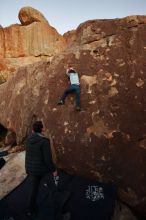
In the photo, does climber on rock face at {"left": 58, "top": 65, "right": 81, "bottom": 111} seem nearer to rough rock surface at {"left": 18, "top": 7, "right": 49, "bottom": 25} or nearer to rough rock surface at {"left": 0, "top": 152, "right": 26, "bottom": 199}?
rough rock surface at {"left": 0, "top": 152, "right": 26, "bottom": 199}

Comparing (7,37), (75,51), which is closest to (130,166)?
(75,51)

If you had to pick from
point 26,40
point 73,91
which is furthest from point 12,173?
point 26,40

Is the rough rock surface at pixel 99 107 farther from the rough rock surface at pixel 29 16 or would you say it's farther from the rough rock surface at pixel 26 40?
the rough rock surface at pixel 29 16

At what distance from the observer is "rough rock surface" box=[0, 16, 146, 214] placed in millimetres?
6480

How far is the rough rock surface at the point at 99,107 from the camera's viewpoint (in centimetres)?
648

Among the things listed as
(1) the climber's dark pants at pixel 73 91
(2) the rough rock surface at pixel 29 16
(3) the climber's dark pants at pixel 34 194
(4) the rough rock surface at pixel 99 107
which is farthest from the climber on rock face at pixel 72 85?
(2) the rough rock surface at pixel 29 16

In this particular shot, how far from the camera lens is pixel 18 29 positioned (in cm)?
2283

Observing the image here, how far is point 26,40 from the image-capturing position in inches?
899

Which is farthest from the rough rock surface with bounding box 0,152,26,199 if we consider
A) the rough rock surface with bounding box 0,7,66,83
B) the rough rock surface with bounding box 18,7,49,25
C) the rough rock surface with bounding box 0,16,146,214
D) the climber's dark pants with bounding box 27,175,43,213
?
the rough rock surface with bounding box 18,7,49,25

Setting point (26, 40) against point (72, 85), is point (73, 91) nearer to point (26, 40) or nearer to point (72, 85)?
point (72, 85)

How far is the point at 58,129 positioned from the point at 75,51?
2590 mm

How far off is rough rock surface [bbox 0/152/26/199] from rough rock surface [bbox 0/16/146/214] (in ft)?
3.02

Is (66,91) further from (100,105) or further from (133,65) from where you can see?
(133,65)

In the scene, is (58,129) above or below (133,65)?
below
